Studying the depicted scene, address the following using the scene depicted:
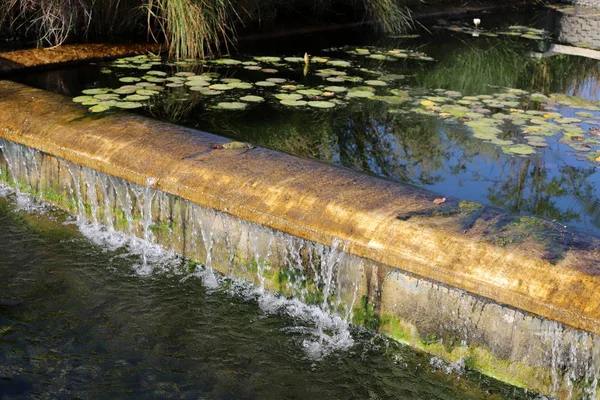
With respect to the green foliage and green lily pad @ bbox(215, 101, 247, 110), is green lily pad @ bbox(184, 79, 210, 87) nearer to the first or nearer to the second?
green lily pad @ bbox(215, 101, 247, 110)

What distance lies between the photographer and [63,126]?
12.7ft

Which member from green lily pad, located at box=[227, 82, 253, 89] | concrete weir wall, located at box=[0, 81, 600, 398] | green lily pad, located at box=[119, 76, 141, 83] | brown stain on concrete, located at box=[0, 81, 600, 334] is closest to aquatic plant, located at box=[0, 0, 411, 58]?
green lily pad, located at box=[119, 76, 141, 83]

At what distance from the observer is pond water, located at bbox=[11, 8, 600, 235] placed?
3857 mm

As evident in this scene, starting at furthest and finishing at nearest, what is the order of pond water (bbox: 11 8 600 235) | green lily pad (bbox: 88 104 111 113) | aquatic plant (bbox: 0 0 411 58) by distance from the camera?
aquatic plant (bbox: 0 0 411 58), green lily pad (bbox: 88 104 111 113), pond water (bbox: 11 8 600 235)

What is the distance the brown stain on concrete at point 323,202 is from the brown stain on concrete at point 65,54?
1.25 meters

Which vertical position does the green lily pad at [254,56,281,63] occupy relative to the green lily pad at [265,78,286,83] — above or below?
above

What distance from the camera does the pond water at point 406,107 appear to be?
12.7 feet

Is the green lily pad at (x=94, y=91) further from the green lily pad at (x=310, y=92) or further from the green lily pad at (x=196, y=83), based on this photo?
the green lily pad at (x=310, y=92)

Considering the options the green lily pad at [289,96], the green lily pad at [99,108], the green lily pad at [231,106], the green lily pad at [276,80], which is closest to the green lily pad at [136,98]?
the green lily pad at [99,108]

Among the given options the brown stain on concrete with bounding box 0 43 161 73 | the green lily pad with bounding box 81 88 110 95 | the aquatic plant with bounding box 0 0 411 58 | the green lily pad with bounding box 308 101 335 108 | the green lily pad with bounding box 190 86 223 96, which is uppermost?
the aquatic plant with bounding box 0 0 411 58

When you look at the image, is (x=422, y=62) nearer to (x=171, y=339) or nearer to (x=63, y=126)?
(x=63, y=126)

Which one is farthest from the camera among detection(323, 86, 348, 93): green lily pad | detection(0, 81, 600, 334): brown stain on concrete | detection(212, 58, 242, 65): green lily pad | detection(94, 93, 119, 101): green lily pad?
detection(212, 58, 242, 65): green lily pad

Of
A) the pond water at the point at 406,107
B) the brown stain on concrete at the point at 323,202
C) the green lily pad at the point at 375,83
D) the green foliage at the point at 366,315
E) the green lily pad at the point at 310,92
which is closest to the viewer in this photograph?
the brown stain on concrete at the point at 323,202

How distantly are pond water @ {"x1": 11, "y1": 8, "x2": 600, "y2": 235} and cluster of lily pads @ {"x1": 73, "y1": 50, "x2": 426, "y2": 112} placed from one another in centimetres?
1
